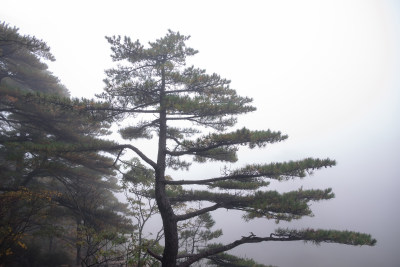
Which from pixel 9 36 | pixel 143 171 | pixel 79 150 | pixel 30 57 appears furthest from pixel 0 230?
pixel 30 57

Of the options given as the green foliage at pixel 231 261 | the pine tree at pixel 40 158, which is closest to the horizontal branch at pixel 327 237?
the green foliage at pixel 231 261

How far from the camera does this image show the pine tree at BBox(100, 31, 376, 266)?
510 cm

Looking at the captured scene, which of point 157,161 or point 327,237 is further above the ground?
point 157,161

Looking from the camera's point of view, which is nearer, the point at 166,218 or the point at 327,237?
the point at 327,237

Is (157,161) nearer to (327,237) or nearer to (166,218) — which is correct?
(166,218)

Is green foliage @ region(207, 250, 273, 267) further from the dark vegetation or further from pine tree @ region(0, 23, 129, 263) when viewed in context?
pine tree @ region(0, 23, 129, 263)

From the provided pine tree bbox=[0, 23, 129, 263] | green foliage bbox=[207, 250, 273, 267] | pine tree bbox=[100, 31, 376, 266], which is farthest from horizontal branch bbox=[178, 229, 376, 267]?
pine tree bbox=[0, 23, 129, 263]

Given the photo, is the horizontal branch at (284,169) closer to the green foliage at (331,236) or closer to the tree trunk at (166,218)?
the green foliage at (331,236)

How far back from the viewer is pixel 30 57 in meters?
12.0

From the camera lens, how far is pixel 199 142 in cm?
548

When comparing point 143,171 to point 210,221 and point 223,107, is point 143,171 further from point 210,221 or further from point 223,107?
point 223,107

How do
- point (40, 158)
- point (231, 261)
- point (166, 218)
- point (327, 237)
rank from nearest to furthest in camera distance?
1. point (327, 237)
2. point (166, 218)
3. point (40, 158)
4. point (231, 261)

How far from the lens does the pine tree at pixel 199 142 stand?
5098 millimetres

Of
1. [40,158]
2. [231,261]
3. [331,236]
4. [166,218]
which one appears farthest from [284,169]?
[40,158]
